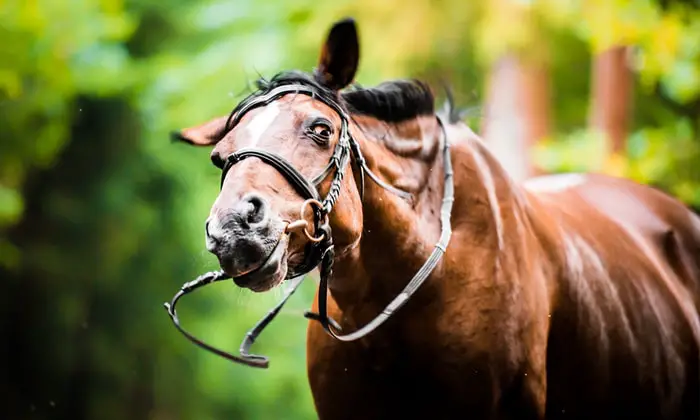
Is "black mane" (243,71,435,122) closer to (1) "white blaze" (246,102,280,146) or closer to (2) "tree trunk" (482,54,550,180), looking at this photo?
(1) "white blaze" (246,102,280,146)

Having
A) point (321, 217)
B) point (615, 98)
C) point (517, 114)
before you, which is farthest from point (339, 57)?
point (517, 114)

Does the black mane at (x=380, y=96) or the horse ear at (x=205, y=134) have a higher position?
the black mane at (x=380, y=96)

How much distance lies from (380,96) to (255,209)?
1.14 m

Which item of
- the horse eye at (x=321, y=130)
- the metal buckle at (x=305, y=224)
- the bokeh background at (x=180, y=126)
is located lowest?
the bokeh background at (x=180, y=126)

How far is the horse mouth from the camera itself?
364 cm

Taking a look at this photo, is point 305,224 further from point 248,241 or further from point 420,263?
point 420,263

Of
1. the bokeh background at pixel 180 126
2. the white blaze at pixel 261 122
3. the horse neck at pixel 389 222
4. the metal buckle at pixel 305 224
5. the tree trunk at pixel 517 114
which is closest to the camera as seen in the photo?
the metal buckle at pixel 305 224

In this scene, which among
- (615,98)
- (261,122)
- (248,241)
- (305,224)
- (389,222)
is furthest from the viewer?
(615,98)

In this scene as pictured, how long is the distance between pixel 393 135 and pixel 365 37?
7056 mm

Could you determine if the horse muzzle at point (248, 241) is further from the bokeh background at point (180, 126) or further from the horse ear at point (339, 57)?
the bokeh background at point (180, 126)

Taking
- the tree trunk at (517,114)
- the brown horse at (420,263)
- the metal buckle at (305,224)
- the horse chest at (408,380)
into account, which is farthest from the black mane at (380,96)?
the tree trunk at (517,114)

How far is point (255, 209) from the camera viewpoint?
3.61 metres

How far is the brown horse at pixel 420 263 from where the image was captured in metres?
3.83

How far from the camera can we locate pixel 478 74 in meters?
13.5
